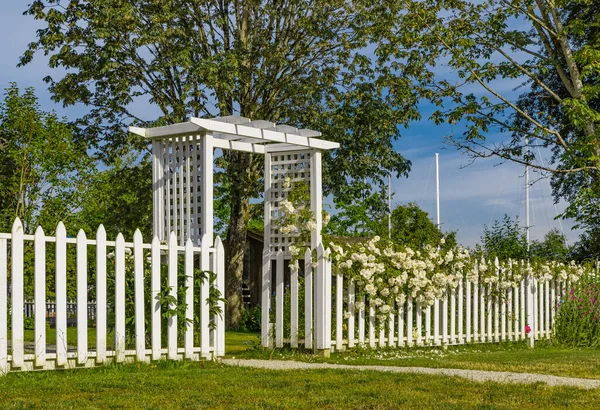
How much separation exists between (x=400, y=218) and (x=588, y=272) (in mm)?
12421

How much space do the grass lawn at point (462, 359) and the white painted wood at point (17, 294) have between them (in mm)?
3378

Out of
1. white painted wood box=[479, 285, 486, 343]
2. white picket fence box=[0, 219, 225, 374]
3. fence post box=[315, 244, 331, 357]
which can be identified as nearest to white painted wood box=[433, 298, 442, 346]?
white painted wood box=[479, 285, 486, 343]

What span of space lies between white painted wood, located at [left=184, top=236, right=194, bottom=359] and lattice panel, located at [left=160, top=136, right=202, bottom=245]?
101 centimetres

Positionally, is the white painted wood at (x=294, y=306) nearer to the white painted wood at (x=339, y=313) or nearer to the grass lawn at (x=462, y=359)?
the grass lawn at (x=462, y=359)

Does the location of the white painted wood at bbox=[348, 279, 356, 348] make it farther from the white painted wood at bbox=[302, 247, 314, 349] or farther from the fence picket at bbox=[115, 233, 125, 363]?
the fence picket at bbox=[115, 233, 125, 363]

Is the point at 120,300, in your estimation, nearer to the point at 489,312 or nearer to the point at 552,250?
the point at 489,312

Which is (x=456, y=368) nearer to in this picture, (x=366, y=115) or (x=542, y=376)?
(x=542, y=376)

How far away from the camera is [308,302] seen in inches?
422

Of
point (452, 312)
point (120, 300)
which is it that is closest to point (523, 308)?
point (452, 312)

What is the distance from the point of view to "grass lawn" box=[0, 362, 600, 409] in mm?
5941

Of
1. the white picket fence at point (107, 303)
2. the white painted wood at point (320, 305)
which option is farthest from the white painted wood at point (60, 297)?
the white painted wood at point (320, 305)

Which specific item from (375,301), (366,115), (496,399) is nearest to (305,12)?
(366,115)

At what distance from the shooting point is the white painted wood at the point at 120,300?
27.0 feet

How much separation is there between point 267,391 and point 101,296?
241 centimetres
